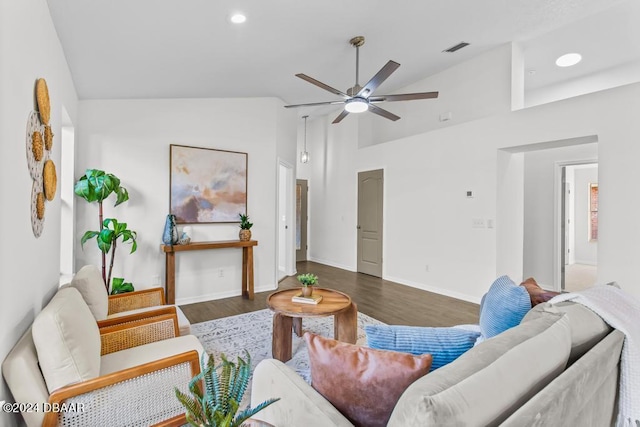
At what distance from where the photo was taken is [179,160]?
4203 mm

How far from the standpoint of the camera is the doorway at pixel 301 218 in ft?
25.0

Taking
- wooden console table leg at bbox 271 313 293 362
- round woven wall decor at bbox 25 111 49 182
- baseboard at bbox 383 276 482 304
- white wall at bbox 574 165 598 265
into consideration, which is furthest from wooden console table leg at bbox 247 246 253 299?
white wall at bbox 574 165 598 265

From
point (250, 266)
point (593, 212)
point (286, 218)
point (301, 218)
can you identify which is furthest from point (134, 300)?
point (593, 212)

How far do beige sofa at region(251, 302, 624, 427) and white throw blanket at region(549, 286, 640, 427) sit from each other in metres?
0.04

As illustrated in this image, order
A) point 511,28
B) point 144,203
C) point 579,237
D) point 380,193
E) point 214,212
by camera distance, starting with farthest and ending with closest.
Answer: point 579,237, point 380,193, point 214,212, point 144,203, point 511,28

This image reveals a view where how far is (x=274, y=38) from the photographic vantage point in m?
3.16

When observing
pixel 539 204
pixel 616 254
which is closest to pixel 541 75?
pixel 539 204

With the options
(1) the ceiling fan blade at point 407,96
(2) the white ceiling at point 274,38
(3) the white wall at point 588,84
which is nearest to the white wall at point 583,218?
(3) the white wall at point 588,84

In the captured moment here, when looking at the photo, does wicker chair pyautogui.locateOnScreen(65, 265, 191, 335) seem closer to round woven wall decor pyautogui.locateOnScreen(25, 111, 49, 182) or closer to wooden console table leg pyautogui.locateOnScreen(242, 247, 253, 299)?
round woven wall decor pyautogui.locateOnScreen(25, 111, 49, 182)

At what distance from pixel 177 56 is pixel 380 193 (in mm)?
3927

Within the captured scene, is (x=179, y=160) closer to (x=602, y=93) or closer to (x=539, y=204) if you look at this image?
(x=602, y=93)

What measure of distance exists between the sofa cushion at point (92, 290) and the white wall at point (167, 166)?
1.72 m

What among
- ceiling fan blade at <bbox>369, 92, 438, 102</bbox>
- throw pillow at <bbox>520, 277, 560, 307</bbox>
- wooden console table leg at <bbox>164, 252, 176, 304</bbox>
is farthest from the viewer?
wooden console table leg at <bbox>164, 252, 176, 304</bbox>

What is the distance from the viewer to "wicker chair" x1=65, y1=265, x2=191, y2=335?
7.09 feet
